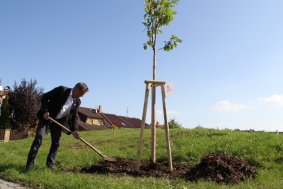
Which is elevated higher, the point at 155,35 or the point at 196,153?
the point at 155,35

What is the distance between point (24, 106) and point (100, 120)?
1190 inches

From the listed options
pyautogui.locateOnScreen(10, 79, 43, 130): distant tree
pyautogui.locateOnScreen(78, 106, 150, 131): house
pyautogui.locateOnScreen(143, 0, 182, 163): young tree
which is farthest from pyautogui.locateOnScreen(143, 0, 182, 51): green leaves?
pyautogui.locateOnScreen(78, 106, 150, 131): house

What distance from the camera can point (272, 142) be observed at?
10.2 meters

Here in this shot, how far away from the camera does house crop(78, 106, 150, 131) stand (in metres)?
59.8

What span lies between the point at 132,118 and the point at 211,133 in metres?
66.9

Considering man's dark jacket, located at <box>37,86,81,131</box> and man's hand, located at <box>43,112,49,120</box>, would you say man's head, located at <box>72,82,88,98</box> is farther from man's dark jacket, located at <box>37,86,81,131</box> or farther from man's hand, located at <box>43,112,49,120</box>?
man's hand, located at <box>43,112,49,120</box>

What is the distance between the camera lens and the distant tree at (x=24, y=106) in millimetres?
36438

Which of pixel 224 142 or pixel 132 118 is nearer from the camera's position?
pixel 224 142

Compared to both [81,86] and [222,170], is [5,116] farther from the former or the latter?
[222,170]

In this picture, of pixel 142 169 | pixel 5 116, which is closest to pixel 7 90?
pixel 5 116

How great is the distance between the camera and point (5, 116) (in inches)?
1433

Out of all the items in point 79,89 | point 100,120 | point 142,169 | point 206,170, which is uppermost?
point 100,120

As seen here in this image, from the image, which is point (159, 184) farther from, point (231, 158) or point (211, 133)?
point (211, 133)

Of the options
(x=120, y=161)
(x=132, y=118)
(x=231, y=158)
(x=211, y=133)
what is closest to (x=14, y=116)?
(x=211, y=133)
